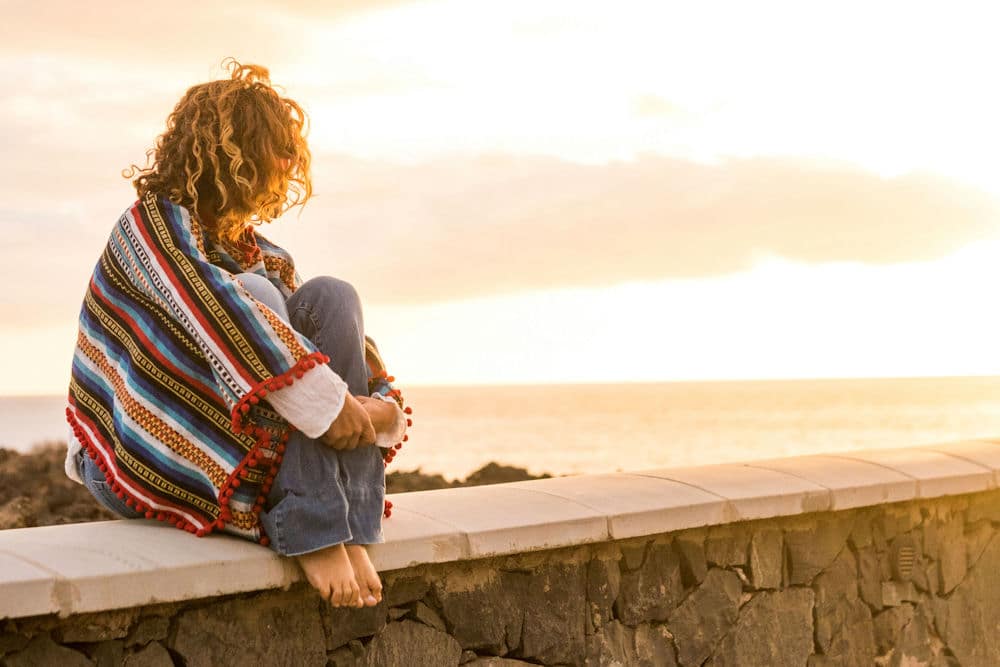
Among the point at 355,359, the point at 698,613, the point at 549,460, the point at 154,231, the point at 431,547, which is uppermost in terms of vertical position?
the point at 154,231

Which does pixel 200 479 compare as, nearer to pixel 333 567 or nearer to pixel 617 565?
pixel 333 567

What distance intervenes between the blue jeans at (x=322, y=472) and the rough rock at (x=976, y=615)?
2.49m

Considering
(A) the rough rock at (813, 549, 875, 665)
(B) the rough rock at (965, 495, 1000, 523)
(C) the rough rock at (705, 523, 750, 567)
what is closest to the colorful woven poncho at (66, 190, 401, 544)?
(C) the rough rock at (705, 523, 750, 567)

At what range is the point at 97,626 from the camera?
2.19 metres

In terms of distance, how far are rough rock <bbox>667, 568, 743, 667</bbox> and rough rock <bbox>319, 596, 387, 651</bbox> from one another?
3.25 feet

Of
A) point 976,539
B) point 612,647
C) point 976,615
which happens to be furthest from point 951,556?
point 612,647

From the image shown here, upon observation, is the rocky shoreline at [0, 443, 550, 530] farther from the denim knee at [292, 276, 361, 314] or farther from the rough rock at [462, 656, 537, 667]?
the denim knee at [292, 276, 361, 314]

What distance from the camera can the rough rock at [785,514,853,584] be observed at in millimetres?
3555

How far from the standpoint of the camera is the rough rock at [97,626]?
215 cm

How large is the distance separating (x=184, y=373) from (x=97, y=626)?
0.53 meters

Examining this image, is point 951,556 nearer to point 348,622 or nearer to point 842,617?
point 842,617

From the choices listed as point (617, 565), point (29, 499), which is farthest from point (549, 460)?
point (617, 565)

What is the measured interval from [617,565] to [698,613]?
1.25ft

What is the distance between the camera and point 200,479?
242 centimetres
